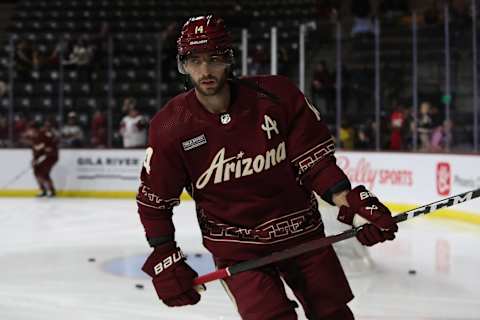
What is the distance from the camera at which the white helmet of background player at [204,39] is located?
93.5 inches

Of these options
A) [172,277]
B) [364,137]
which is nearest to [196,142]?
[172,277]

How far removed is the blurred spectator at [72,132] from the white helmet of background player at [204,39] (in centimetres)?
925

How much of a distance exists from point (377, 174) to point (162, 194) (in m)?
7.38

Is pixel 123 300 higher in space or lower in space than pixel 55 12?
lower

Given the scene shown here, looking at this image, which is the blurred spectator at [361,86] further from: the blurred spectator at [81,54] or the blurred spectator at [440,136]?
the blurred spectator at [81,54]

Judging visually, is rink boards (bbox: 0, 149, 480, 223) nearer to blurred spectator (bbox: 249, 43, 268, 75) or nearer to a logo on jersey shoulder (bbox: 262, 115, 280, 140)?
blurred spectator (bbox: 249, 43, 268, 75)

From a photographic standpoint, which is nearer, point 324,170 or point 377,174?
point 324,170

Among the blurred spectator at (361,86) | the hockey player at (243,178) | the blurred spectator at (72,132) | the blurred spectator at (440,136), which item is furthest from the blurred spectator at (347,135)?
the hockey player at (243,178)

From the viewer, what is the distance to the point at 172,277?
245 cm

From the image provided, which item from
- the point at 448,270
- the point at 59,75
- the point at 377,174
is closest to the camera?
the point at 448,270

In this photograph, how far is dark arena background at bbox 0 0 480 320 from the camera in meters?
4.80

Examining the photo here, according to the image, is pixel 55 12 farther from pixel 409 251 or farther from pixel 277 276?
pixel 277 276

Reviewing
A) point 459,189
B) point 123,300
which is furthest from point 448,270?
point 459,189

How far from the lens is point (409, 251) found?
6340 mm
